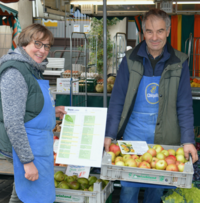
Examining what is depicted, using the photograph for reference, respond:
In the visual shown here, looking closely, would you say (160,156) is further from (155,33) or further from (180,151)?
(155,33)

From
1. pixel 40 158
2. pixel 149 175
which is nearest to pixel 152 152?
pixel 149 175

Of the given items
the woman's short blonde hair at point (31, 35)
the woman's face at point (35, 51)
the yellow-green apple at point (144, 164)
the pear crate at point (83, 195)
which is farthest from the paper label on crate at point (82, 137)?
the woman's short blonde hair at point (31, 35)

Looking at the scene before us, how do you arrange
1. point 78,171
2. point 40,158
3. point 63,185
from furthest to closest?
1. point 78,171
2. point 63,185
3. point 40,158

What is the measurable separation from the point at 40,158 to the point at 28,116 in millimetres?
314

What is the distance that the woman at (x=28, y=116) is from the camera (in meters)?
1.68

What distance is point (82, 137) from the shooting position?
2.17 metres

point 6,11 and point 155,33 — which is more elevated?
point 6,11

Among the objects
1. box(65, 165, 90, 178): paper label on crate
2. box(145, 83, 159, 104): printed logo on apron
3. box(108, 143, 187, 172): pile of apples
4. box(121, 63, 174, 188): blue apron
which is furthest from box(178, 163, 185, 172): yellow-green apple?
box(65, 165, 90, 178): paper label on crate

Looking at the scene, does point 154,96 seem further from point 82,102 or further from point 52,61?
point 52,61

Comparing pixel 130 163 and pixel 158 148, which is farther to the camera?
pixel 158 148

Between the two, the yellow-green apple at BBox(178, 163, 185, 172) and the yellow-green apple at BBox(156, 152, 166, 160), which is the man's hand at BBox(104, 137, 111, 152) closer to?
the yellow-green apple at BBox(156, 152, 166, 160)

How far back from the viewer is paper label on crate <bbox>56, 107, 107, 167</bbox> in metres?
2.10

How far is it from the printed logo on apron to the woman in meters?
0.83

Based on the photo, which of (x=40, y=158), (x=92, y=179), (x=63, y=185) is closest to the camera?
(x=40, y=158)
